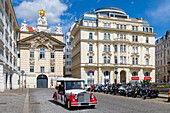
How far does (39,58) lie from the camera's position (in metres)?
55.6

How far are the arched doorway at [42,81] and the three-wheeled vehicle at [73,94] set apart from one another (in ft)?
127

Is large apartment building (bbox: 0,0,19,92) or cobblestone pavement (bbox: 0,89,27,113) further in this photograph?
large apartment building (bbox: 0,0,19,92)

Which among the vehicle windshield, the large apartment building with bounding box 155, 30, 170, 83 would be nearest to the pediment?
the vehicle windshield

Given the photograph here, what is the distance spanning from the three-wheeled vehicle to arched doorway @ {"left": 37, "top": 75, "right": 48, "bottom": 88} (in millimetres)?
38562

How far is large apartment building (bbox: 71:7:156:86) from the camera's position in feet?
193

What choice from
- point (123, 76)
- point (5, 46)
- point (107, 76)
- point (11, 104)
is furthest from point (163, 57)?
point (11, 104)

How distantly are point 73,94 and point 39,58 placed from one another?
43.2m

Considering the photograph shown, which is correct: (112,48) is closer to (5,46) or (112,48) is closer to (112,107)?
(5,46)

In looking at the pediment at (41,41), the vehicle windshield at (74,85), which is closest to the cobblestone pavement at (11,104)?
the vehicle windshield at (74,85)

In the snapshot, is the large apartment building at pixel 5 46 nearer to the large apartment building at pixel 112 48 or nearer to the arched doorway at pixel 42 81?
the arched doorway at pixel 42 81

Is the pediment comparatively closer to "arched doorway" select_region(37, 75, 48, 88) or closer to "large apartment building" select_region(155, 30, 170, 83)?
"arched doorway" select_region(37, 75, 48, 88)

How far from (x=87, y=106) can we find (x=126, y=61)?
4858 cm

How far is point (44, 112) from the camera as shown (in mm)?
12531

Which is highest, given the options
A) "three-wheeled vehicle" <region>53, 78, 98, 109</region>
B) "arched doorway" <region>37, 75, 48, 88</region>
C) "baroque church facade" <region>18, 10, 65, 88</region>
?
"baroque church facade" <region>18, 10, 65, 88</region>
